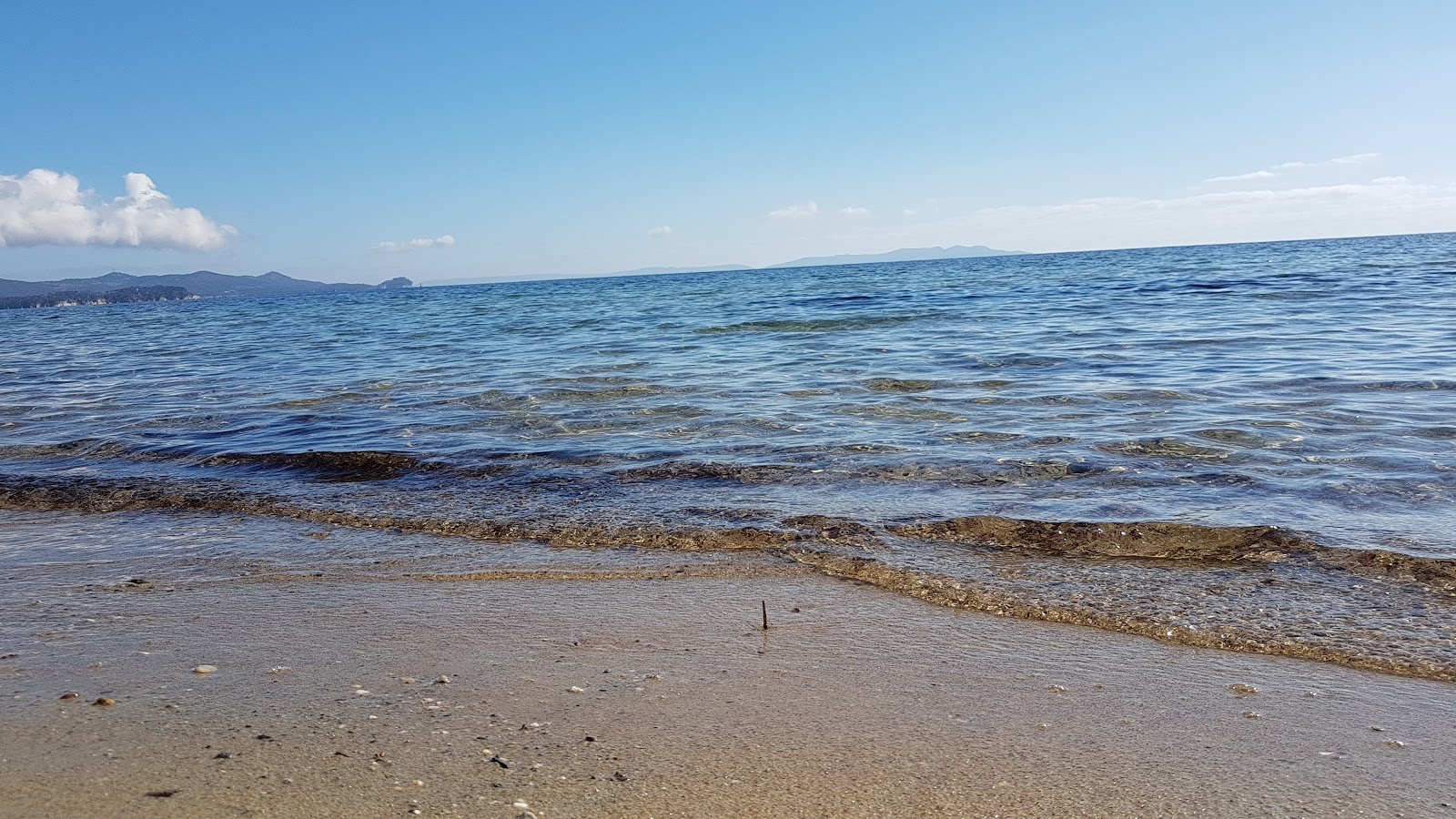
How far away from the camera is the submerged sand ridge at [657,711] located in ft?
8.04

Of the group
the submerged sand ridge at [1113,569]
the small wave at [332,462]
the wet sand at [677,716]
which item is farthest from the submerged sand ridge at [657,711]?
the small wave at [332,462]

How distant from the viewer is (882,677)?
3.28m

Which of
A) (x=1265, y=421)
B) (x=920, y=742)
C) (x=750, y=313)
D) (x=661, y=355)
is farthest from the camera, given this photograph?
(x=750, y=313)

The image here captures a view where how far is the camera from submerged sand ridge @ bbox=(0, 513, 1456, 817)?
245 cm

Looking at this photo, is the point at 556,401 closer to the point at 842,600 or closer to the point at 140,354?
the point at 842,600

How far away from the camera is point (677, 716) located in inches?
116

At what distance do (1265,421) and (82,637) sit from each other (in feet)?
27.2

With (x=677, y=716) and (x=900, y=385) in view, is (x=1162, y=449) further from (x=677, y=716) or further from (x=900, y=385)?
(x=677, y=716)

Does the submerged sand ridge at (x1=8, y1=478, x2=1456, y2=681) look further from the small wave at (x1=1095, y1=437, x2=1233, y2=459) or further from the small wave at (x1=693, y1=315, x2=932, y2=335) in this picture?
the small wave at (x1=693, y1=315, x2=932, y2=335)

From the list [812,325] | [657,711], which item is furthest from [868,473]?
[812,325]

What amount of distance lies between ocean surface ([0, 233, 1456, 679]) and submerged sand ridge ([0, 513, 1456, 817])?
408 millimetres

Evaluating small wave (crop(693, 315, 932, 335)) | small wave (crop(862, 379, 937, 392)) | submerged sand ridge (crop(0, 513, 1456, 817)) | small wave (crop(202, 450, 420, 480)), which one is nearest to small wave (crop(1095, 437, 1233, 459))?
small wave (crop(862, 379, 937, 392))

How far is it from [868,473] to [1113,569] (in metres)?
2.33

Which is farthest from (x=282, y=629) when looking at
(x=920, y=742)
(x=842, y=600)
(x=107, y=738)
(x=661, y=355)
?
(x=661, y=355)
